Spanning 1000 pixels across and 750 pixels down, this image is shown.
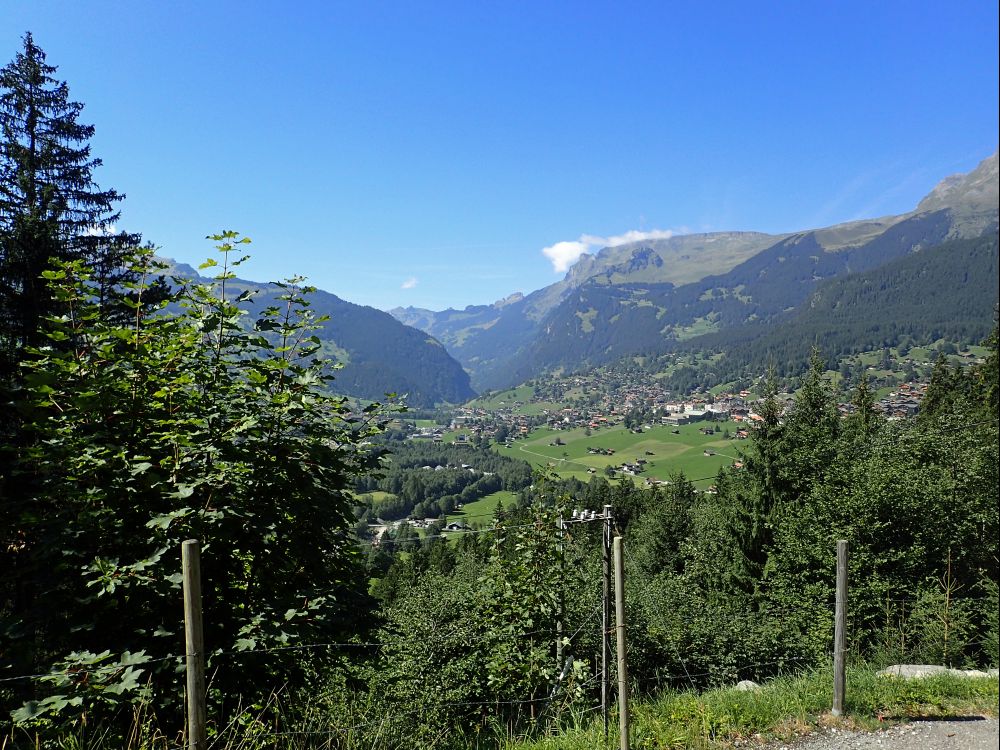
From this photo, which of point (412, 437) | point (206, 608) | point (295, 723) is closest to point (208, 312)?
point (206, 608)

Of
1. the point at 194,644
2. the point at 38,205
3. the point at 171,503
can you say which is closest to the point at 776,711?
the point at 194,644

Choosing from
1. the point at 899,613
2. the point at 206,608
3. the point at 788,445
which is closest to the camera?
the point at 206,608

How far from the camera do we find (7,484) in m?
4.56

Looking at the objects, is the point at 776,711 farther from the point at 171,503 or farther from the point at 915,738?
the point at 171,503

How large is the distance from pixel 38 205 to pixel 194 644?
514 inches

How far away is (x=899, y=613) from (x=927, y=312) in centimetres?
23251

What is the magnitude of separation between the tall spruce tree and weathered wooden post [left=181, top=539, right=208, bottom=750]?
8.61 metres

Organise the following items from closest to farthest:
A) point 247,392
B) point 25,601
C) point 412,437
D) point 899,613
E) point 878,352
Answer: point 247,392, point 25,601, point 899,613, point 878,352, point 412,437

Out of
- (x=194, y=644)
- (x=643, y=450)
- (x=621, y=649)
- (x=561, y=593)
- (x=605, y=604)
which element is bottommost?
(x=643, y=450)

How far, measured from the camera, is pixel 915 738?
513 cm

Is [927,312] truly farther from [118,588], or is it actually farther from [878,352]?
[118,588]

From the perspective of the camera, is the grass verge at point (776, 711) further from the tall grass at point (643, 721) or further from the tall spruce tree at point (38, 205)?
the tall spruce tree at point (38, 205)

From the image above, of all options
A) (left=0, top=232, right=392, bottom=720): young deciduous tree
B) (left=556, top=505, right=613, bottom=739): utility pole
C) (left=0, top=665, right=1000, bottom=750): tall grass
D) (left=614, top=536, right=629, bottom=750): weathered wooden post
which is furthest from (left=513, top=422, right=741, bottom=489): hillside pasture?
(left=0, top=232, right=392, bottom=720): young deciduous tree

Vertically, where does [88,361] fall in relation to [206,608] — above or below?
above
